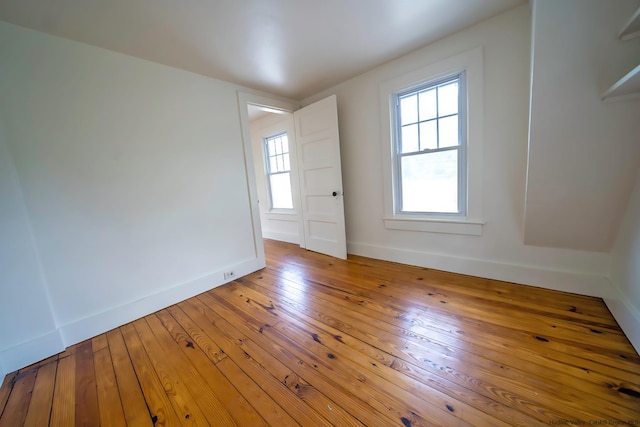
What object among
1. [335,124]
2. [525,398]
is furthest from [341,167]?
[525,398]

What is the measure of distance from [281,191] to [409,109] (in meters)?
2.60

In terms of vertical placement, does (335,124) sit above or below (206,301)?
above

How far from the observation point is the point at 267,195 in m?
4.54

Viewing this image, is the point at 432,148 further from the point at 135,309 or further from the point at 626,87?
the point at 135,309

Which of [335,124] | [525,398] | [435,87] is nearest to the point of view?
[525,398]

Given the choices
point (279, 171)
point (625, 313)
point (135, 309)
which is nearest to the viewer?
→ point (625, 313)

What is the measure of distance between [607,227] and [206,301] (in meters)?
3.39

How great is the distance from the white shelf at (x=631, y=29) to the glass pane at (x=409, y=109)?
1.43m

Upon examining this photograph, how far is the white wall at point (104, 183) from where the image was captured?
1586 mm

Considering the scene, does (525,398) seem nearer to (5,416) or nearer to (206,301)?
(206,301)

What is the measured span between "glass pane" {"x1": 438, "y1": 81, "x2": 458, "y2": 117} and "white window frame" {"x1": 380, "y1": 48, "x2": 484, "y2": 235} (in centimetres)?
12

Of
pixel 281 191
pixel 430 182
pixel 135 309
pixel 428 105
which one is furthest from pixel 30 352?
pixel 428 105

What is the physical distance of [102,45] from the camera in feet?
6.08

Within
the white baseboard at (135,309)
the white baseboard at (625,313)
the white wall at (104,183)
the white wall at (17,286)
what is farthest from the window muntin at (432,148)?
the white wall at (17,286)
